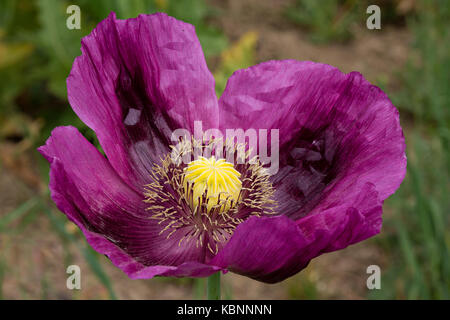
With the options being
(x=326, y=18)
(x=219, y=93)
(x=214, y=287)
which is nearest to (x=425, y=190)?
(x=219, y=93)

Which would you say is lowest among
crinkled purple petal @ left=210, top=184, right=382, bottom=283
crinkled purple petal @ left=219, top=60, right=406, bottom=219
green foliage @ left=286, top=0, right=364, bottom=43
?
crinkled purple petal @ left=210, top=184, right=382, bottom=283

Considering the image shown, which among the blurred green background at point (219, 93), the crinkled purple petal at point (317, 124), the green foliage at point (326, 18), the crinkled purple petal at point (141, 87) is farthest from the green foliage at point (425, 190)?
the crinkled purple petal at point (141, 87)

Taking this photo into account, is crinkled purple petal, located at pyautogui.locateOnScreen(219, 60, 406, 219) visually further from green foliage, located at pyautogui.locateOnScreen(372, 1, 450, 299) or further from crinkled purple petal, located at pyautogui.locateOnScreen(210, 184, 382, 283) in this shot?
green foliage, located at pyautogui.locateOnScreen(372, 1, 450, 299)

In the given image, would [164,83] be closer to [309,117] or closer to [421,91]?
[309,117]

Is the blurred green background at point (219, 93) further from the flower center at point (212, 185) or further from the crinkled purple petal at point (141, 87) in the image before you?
the flower center at point (212, 185)

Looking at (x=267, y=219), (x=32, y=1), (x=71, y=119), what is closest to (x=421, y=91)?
(x=71, y=119)

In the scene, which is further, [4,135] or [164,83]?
[4,135]

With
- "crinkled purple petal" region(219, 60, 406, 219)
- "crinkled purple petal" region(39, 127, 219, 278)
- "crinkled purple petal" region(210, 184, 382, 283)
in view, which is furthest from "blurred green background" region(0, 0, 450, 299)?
"crinkled purple petal" region(210, 184, 382, 283)

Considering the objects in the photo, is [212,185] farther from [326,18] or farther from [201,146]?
[326,18]
